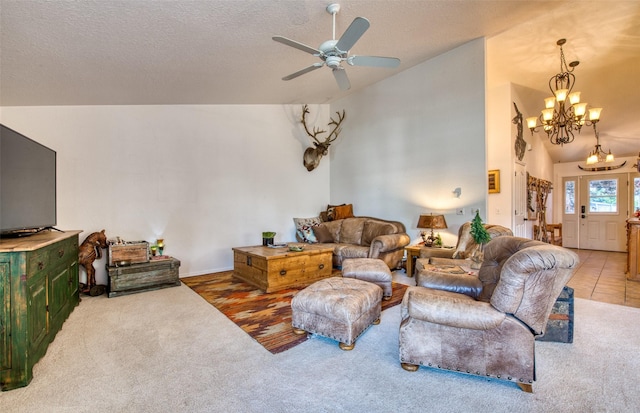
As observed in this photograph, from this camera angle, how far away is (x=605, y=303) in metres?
3.49

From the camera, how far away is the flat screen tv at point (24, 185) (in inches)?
88.7

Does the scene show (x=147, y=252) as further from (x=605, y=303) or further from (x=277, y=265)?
(x=605, y=303)

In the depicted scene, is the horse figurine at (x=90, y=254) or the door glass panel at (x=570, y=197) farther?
the door glass panel at (x=570, y=197)

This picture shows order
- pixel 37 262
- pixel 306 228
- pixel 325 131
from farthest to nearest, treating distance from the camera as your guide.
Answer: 1. pixel 325 131
2. pixel 306 228
3. pixel 37 262

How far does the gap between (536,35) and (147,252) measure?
613 cm

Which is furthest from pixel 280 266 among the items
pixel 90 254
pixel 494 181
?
pixel 494 181

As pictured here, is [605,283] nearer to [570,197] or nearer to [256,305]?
[256,305]

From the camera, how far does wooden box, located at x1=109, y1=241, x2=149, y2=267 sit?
4.00 meters

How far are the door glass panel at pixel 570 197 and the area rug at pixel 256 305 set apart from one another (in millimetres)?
7593

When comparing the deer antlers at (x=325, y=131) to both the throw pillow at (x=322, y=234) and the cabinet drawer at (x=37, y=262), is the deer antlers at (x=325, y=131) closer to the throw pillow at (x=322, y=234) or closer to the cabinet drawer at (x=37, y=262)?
the throw pillow at (x=322, y=234)

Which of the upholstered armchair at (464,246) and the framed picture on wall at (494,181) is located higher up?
the framed picture on wall at (494,181)

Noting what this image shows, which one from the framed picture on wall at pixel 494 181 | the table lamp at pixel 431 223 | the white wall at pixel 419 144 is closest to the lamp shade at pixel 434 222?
the table lamp at pixel 431 223

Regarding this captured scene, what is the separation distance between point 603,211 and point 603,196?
41 centimetres

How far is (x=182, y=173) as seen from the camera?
5027mm
